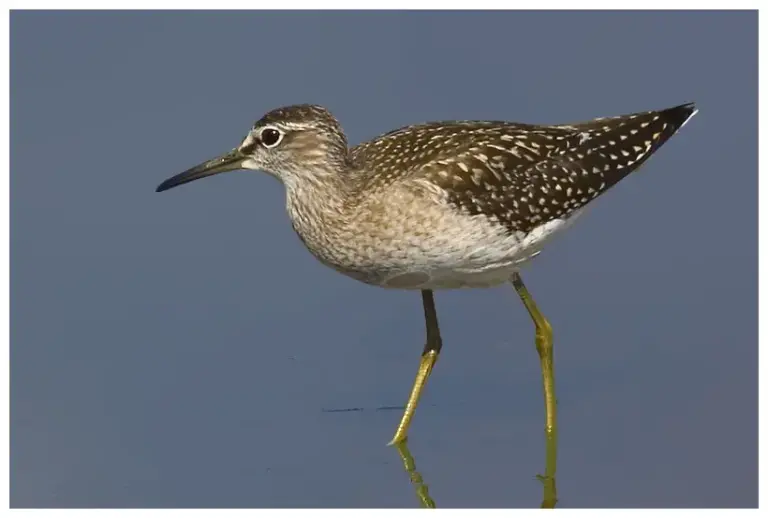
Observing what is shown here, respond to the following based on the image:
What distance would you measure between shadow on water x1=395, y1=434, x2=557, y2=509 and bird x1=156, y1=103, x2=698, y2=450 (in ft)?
0.58

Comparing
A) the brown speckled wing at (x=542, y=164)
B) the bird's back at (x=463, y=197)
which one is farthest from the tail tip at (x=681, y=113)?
the bird's back at (x=463, y=197)

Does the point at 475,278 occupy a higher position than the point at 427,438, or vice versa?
the point at 475,278

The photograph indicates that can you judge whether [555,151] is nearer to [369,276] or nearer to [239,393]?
[369,276]

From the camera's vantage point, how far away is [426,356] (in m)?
12.2

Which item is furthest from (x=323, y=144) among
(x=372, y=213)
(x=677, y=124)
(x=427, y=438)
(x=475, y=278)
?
(x=677, y=124)

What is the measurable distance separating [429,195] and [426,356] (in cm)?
165

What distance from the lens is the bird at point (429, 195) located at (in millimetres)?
11133

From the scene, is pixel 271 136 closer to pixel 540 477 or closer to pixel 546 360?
pixel 546 360

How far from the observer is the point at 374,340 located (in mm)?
13070

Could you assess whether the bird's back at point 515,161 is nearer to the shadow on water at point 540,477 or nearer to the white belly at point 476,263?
the white belly at point 476,263

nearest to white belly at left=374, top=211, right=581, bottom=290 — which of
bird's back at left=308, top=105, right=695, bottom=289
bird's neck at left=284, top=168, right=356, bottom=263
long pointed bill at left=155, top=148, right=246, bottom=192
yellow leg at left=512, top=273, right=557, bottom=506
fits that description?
bird's back at left=308, top=105, right=695, bottom=289

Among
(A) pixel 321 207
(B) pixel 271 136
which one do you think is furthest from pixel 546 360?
(B) pixel 271 136

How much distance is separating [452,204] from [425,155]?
54 centimetres

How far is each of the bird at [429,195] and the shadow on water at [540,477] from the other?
177 mm
